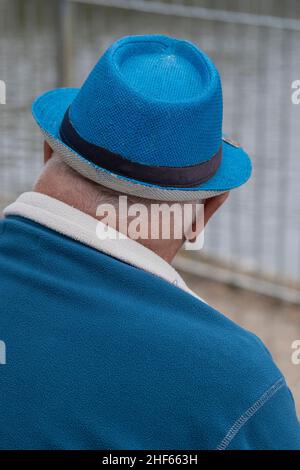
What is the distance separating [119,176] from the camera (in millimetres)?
1612

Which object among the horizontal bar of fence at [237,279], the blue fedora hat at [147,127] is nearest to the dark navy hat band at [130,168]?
the blue fedora hat at [147,127]

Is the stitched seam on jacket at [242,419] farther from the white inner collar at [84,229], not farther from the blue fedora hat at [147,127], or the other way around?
the blue fedora hat at [147,127]

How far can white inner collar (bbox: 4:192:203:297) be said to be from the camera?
1.56m

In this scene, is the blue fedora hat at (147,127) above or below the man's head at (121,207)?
above

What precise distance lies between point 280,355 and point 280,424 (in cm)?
277

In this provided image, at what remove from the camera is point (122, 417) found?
1.49 m

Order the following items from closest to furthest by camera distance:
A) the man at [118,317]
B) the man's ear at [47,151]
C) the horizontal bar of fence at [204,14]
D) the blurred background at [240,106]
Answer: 1. the man at [118,317]
2. the man's ear at [47,151]
3. the horizontal bar of fence at [204,14]
4. the blurred background at [240,106]

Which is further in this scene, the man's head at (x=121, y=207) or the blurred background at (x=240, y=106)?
the blurred background at (x=240, y=106)

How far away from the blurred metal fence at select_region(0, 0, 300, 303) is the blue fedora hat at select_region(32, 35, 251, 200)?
2.99m

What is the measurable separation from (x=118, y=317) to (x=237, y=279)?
355cm

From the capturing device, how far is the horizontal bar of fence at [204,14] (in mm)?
4648

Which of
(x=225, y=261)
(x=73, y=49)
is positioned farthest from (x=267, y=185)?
(x=73, y=49)
